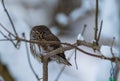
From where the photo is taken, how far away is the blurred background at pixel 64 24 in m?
2.86

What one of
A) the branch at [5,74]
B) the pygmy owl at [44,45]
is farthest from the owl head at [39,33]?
the branch at [5,74]

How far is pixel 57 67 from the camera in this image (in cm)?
301

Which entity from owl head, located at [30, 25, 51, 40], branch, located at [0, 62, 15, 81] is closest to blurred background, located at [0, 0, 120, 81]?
owl head, located at [30, 25, 51, 40]

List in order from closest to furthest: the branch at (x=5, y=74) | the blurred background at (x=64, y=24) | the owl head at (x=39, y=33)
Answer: the branch at (x=5, y=74)
the owl head at (x=39, y=33)
the blurred background at (x=64, y=24)

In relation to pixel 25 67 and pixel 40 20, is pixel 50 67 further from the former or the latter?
pixel 40 20

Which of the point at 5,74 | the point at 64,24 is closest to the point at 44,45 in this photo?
the point at 5,74

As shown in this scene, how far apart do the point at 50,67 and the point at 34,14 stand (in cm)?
50

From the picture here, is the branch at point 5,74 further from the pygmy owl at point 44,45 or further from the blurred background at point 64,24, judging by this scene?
the blurred background at point 64,24

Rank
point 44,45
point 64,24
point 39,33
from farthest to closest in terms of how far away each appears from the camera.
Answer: point 64,24 → point 39,33 → point 44,45

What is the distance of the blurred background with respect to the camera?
2855mm

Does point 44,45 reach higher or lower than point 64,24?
higher

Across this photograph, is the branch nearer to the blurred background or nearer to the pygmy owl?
the pygmy owl

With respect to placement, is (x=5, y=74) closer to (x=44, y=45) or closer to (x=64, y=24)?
(x=44, y=45)

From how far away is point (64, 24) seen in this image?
3.30m
